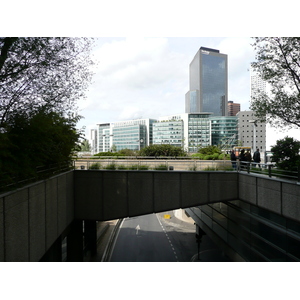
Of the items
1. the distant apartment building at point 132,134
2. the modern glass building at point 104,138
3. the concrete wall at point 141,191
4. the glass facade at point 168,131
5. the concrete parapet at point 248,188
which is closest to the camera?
the concrete parapet at point 248,188

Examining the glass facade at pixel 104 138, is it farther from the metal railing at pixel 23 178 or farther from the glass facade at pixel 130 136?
the metal railing at pixel 23 178

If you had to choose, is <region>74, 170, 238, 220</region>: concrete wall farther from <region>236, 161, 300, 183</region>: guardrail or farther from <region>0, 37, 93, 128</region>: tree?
<region>0, 37, 93, 128</region>: tree

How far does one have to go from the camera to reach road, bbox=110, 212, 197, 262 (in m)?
20.3

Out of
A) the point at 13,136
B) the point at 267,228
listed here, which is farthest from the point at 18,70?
the point at 267,228

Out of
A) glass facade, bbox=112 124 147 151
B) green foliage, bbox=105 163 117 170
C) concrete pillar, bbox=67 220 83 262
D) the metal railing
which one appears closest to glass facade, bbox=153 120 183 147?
glass facade, bbox=112 124 147 151

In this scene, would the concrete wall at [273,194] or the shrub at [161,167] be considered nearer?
the concrete wall at [273,194]

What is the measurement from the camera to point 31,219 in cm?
821

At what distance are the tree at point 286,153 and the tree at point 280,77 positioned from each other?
54.5 inches

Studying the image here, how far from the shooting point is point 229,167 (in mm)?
14008

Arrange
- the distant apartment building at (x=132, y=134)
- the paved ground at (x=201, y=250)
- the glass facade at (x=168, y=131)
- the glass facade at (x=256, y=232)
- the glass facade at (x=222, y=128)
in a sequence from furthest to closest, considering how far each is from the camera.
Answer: the distant apartment building at (x=132, y=134) → the glass facade at (x=222, y=128) → the glass facade at (x=168, y=131) → the paved ground at (x=201, y=250) → the glass facade at (x=256, y=232)

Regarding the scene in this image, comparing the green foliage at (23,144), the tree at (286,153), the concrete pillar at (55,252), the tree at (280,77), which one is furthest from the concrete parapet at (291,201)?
the concrete pillar at (55,252)

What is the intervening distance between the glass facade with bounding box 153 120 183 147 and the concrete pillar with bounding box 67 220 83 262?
7663 centimetres

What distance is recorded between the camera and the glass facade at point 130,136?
97.1 meters

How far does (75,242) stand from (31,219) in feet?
26.8
